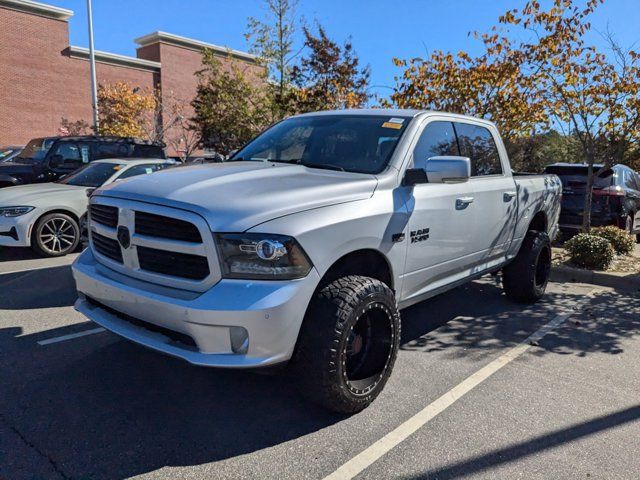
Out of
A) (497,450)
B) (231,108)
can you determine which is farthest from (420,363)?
(231,108)

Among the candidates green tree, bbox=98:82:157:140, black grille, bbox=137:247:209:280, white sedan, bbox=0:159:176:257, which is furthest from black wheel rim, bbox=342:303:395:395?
green tree, bbox=98:82:157:140

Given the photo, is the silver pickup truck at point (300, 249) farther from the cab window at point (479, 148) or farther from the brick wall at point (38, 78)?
the brick wall at point (38, 78)

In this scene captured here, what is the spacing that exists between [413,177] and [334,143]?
2.47 ft

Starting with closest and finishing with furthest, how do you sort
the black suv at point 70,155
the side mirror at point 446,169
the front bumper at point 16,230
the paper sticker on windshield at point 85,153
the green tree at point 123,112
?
the side mirror at point 446,169 < the front bumper at point 16,230 < the black suv at point 70,155 < the paper sticker on windshield at point 85,153 < the green tree at point 123,112

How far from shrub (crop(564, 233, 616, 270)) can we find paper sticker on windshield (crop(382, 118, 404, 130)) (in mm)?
4661

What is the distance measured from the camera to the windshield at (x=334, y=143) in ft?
12.1

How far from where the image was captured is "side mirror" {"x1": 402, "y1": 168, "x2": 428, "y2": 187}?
352 centimetres

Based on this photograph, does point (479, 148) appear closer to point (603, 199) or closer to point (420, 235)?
point (420, 235)

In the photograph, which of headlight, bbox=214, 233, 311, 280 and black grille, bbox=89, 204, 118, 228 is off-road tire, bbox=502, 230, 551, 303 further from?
black grille, bbox=89, 204, 118, 228

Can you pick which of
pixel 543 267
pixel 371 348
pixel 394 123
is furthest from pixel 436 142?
pixel 543 267

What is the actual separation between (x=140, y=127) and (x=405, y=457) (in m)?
23.9

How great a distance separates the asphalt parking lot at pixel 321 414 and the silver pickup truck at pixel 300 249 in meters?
0.38

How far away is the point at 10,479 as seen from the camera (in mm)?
2422

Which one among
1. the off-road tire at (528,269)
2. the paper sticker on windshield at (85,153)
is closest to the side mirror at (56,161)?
the paper sticker on windshield at (85,153)
